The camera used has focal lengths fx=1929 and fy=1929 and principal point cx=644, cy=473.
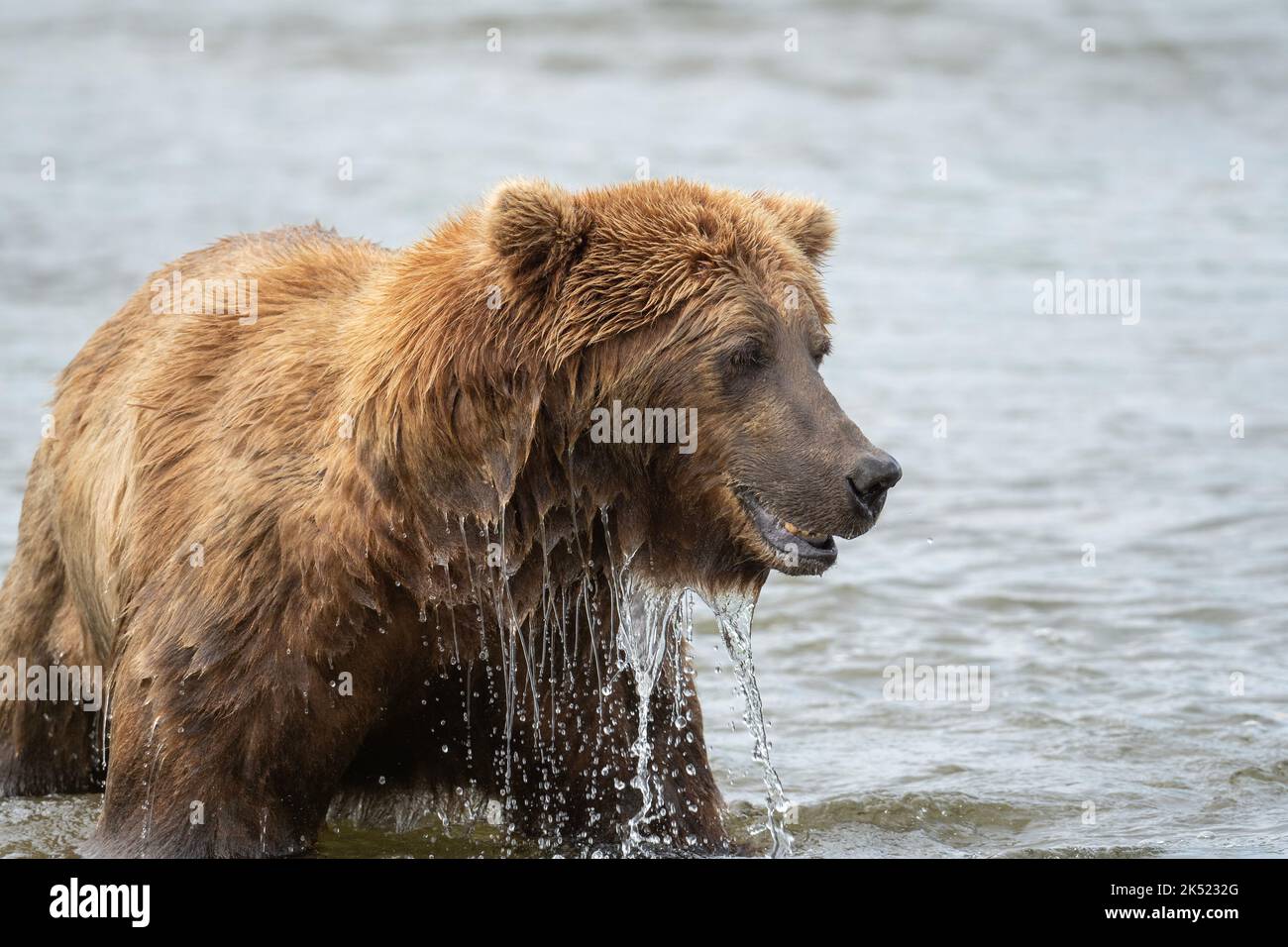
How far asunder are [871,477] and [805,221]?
0.97 metres

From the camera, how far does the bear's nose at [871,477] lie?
15.4ft

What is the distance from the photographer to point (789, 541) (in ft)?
15.9

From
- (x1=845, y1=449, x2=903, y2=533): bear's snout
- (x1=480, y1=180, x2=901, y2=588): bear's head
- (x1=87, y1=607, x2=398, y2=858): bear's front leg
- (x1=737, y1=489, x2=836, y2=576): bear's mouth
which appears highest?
(x1=480, y1=180, x2=901, y2=588): bear's head

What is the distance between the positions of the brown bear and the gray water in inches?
31.3

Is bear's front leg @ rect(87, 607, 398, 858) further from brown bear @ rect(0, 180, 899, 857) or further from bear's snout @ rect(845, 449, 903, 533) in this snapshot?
bear's snout @ rect(845, 449, 903, 533)

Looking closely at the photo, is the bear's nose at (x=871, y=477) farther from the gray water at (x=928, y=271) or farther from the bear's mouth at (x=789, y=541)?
the gray water at (x=928, y=271)

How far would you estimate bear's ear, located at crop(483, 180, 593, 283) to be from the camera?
4.71 metres

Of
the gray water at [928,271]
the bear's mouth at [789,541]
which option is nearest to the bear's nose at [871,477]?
the bear's mouth at [789,541]

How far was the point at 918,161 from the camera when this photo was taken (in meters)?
17.9

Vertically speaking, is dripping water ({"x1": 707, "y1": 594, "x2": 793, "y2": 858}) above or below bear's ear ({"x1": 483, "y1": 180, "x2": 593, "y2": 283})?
below

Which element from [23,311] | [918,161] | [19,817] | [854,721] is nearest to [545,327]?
[19,817]

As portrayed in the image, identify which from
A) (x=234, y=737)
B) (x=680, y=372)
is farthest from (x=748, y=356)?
(x=234, y=737)

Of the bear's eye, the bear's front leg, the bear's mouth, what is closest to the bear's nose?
the bear's mouth

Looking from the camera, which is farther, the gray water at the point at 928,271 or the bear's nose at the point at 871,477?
the gray water at the point at 928,271
